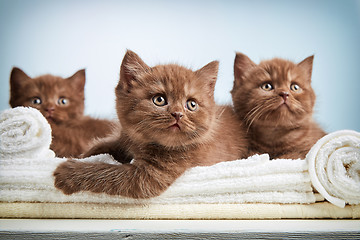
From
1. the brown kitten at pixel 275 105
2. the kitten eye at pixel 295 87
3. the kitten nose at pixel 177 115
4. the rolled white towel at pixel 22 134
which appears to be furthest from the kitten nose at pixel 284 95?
the rolled white towel at pixel 22 134

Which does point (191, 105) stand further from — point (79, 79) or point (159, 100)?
point (79, 79)

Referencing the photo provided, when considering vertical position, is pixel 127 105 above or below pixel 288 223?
above

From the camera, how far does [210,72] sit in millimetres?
1360

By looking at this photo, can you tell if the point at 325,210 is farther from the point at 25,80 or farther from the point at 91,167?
the point at 25,80

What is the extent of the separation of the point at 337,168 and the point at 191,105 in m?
0.51

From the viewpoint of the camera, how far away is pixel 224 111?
157 centimetres

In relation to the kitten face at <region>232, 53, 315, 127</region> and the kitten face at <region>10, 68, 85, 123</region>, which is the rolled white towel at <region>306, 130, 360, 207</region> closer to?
the kitten face at <region>232, 53, 315, 127</region>

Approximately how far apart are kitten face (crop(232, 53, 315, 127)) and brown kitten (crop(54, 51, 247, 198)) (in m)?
0.22

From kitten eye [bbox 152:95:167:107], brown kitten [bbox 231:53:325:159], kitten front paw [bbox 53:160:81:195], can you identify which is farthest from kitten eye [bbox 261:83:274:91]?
kitten front paw [bbox 53:160:81:195]

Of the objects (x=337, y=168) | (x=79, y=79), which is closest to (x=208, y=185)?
(x=337, y=168)

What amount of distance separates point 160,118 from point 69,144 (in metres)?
0.75

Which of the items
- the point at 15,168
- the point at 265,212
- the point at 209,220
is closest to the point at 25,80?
the point at 15,168

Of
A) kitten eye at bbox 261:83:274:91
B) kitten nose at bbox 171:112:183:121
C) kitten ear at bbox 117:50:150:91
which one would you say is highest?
kitten ear at bbox 117:50:150:91

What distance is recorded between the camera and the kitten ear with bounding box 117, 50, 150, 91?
4.10 feet
